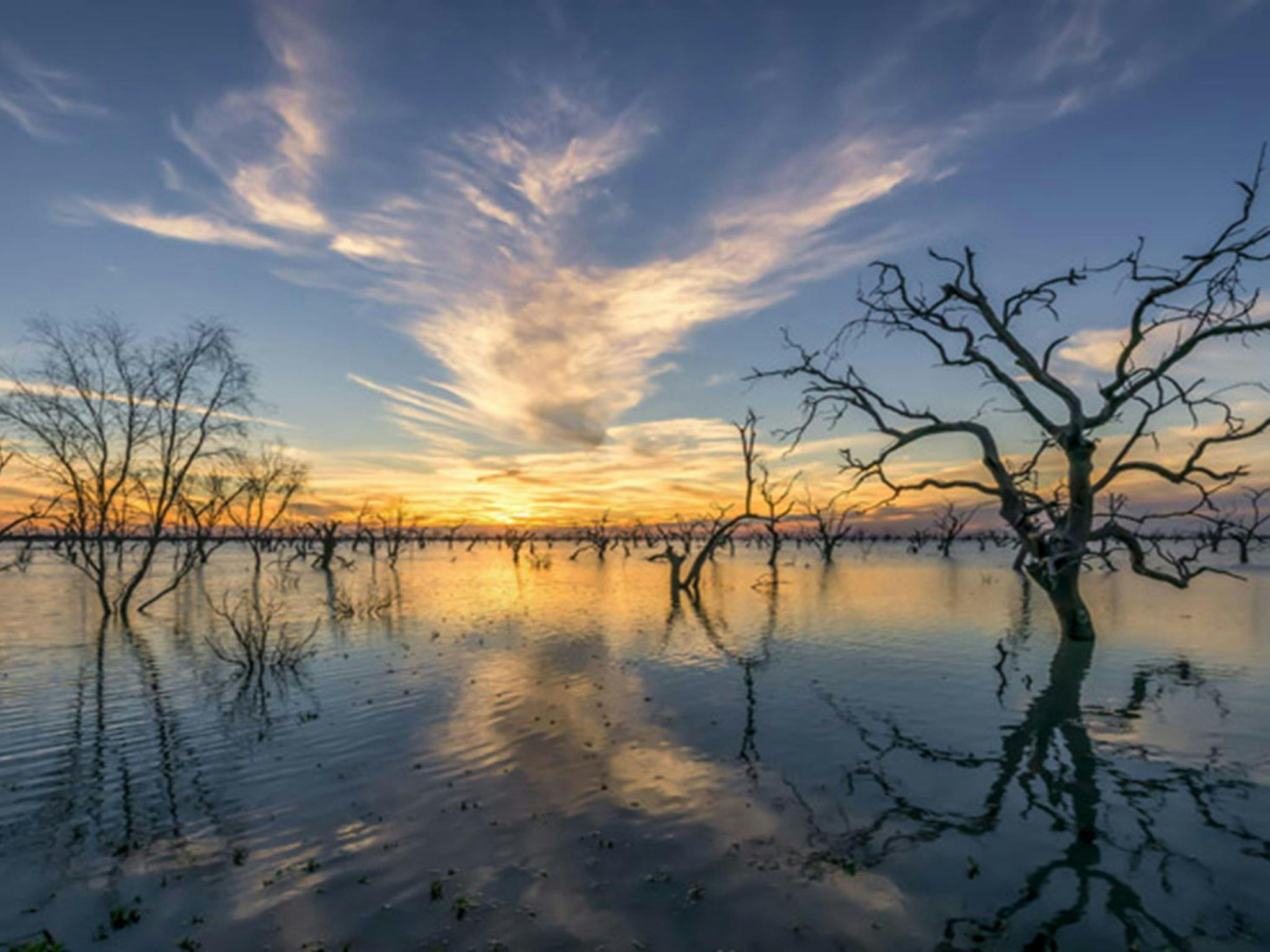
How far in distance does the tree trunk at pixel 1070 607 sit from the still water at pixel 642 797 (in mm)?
631

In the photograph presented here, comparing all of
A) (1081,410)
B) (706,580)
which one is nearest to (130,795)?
(1081,410)

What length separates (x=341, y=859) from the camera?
707 centimetres

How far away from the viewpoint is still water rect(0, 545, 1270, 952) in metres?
5.92

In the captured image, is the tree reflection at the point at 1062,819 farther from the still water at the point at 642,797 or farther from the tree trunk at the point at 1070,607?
the tree trunk at the point at 1070,607

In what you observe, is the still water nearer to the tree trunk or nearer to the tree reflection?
the tree reflection

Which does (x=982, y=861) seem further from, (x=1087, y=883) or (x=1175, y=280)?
(x=1175, y=280)

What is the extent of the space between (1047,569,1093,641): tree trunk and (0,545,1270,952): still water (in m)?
0.63

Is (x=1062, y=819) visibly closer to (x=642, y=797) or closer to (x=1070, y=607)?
(x=642, y=797)

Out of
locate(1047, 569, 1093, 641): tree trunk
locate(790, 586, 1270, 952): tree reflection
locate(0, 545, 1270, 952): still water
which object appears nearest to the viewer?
locate(790, 586, 1270, 952): tree reflection

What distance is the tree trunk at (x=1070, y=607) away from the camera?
61.7 ft

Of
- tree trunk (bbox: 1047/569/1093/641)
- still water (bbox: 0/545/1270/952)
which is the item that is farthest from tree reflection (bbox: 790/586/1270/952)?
tree trunk (bbox: 1047/569/1093/641)

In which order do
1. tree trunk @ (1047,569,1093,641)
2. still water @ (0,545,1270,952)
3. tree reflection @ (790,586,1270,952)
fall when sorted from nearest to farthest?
tree reflection @ (790,586,1270,952) < still water @ (0,545,1270,952) < tree trunk @ (1047,569,1093,641)

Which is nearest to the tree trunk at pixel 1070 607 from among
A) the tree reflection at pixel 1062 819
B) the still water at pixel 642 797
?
the still water at pixel 642 797

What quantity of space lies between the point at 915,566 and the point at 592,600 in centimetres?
4185
